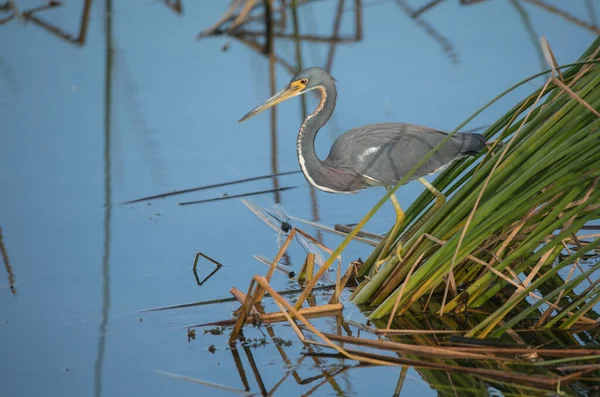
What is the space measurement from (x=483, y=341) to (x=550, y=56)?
3.60 ft

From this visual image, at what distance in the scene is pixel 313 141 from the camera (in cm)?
460

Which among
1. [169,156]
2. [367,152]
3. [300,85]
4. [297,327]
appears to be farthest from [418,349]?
[169,156]

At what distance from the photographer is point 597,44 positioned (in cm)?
364

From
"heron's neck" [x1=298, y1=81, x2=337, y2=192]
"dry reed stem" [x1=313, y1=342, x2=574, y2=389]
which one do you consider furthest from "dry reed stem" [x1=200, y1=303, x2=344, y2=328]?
"heron's neck" [x1=298, y1=81, x2=337, y2=192]

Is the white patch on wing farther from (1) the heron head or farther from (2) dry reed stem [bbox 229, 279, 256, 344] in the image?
(2) dry reed stem [bbox 229, 279, 256, 344]

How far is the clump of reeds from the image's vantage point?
346 centimetres

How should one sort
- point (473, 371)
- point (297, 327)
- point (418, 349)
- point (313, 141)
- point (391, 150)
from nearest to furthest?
1. point (473, 371)
2. point (418, 349)
3. point (297, 327)
4. point (313, 141)
5. point (391, 150)

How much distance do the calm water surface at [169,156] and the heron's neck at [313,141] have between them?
472 mm

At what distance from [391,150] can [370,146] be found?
0.37 feet

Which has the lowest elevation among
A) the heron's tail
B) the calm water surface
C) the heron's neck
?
the calm water surface

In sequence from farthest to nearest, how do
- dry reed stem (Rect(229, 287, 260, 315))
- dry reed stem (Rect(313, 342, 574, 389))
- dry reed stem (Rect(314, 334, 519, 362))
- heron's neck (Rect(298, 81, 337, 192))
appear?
heron's neck (Rect(298, 81, 337, 192)) < dry reed stem (Rect(229, 287, 260, 315)) < dry reed stem (Rect(314, 334, 519, 362)) < dry reed stem (Rect(313, 342, 574, 389))

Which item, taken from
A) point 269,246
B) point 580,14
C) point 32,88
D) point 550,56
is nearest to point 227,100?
point 32,88

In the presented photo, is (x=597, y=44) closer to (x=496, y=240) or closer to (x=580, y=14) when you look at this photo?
(x=496, y=240)

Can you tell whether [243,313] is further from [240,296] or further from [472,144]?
[472,144]
